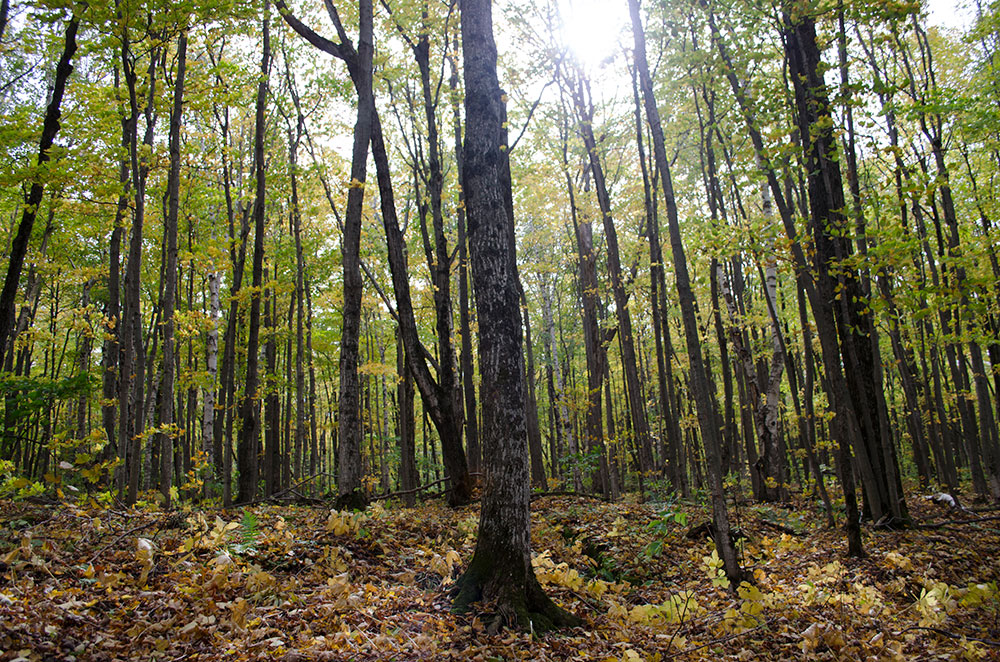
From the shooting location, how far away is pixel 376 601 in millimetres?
4430

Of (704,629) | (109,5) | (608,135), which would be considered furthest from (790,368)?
(109,5)

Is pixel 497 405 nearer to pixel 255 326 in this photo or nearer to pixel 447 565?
pixel 447 565

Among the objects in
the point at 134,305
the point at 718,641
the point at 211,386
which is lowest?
the point at 718,641

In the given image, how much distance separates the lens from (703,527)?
8.69 metres

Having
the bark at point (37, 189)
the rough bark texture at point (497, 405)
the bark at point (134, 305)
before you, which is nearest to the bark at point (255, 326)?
the bark at point (134, 305)

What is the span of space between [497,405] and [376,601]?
1846 millimetres

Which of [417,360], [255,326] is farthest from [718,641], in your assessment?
[255,326]

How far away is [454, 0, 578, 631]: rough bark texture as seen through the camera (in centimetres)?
434

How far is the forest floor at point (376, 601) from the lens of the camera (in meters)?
3.41

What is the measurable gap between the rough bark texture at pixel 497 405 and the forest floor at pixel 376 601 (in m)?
0.26

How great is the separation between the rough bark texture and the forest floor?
0.84 feet

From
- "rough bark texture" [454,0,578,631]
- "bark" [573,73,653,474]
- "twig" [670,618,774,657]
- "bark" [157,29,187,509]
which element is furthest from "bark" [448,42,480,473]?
"twig" [670,618,774,657]

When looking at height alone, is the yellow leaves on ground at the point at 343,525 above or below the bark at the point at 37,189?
below

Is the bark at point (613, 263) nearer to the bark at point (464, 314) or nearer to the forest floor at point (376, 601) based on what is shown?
the bark at point (464, 314)
